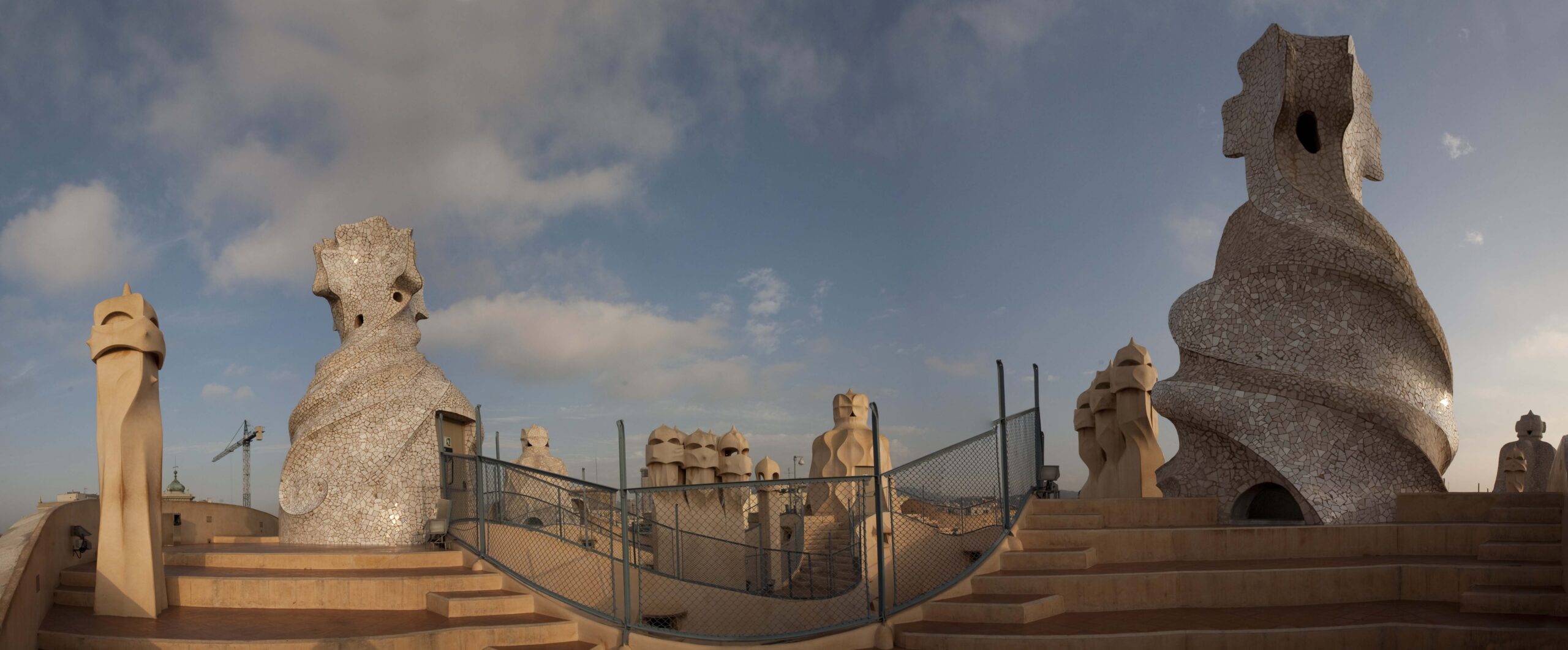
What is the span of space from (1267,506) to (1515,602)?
4.95 metres

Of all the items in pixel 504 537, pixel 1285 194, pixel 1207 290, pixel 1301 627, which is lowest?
pixel 1301 627

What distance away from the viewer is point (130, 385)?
862 centimetres

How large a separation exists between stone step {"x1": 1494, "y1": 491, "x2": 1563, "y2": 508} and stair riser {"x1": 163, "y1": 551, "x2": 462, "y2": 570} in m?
11.8

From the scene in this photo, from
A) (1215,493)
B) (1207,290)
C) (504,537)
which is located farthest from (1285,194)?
(504,537)

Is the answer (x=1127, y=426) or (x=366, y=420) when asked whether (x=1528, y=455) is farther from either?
(x=366, y=420)

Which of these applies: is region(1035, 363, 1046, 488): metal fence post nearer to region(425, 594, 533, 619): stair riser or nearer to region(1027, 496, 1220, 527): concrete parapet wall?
region(1027, 496, 1220, 527): concrete parapet wall

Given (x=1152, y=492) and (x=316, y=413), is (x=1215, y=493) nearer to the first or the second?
(x=1152, y=492)

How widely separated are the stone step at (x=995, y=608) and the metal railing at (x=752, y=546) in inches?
7.3

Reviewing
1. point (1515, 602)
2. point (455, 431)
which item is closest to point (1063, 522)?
point (1515, 602)

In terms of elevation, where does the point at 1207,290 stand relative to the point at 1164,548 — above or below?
above

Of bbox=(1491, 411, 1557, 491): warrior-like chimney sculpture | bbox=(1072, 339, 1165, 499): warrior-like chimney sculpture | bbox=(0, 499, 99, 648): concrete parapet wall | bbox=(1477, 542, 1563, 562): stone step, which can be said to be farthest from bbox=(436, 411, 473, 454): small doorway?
bbox=(1491, 411, 1557, 491): warrior-like chimney sculpture

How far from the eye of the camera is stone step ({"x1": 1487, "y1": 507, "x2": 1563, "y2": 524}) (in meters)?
10.7

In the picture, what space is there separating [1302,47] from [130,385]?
15.1m

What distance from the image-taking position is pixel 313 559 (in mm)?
10531
